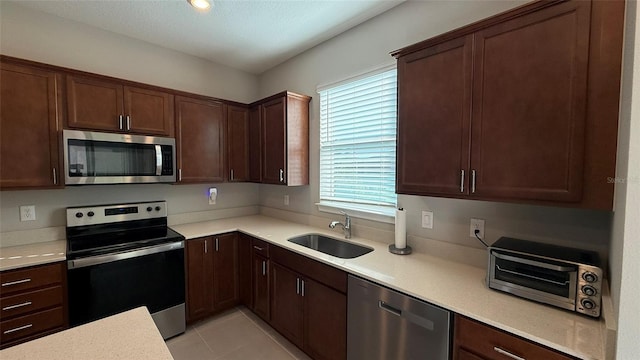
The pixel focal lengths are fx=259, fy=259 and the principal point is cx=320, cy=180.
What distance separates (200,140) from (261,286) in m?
1.61

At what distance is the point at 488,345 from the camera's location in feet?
3.62

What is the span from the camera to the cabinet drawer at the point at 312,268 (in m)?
1.71

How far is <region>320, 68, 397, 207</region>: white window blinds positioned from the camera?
215 centimetres

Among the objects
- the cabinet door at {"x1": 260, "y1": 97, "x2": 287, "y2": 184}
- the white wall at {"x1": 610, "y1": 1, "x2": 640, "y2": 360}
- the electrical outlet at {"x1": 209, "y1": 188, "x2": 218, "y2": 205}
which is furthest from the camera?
the electrical outlet at {"x1": 209, "y1": 188, "x2": 218, "y2": 205}

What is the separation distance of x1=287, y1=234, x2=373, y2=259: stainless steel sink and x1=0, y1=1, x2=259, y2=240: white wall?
1.29 metres

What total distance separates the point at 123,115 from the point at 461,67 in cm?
260

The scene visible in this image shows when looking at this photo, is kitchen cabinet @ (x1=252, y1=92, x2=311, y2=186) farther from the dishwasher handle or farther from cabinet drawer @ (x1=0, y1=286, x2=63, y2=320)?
cabinet drawer @ (x1=0, y1=286, x2=63, y2=320)

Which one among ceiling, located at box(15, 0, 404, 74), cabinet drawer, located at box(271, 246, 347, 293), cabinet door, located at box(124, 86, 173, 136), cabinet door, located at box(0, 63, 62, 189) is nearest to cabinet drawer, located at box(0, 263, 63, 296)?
cabinet door, located at box(0, 63, 62, 189)

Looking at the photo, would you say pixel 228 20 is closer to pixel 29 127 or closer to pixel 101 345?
pixel 29 127

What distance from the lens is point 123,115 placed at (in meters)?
2.23

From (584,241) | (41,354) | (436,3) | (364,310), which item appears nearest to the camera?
(41,354)

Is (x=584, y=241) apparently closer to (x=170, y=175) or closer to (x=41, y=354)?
(x=41, y=354)

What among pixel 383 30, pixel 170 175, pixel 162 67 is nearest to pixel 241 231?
pixel 170 175

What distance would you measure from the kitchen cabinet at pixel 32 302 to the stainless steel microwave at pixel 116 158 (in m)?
0.66
